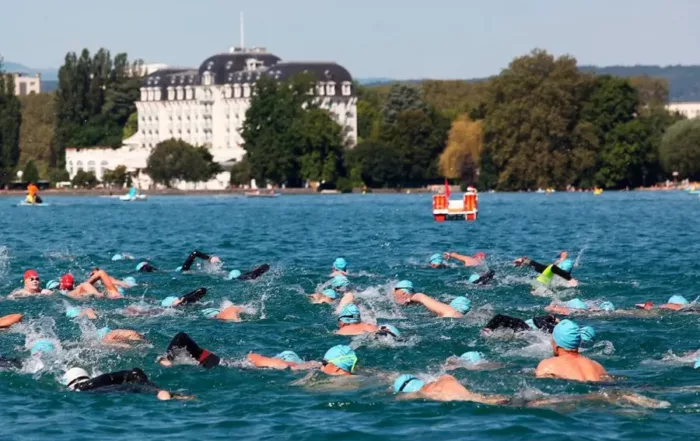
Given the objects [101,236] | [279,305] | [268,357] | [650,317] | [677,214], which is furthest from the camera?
[677,214]

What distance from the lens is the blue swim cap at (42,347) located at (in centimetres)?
2166

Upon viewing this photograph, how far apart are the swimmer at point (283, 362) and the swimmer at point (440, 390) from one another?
7.45 ft

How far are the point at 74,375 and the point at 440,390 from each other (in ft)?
16.4

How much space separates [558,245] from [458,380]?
34.3m

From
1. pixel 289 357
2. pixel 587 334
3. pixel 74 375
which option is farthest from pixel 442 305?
pixel 74 375

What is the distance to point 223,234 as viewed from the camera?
64062 millimetres

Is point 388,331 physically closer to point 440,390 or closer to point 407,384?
point 407,384

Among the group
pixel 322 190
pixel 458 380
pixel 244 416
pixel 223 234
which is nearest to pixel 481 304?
pixel 458 380

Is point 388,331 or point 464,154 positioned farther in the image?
point 464,154

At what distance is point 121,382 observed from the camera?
19516 millimetres

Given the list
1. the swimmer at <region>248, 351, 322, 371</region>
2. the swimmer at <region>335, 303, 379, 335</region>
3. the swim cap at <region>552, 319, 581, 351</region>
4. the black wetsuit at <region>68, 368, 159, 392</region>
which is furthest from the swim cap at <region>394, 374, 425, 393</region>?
the swimmer at <region>335, 303, 379, 335</region>

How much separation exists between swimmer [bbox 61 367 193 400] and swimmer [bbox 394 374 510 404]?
2.81 meters

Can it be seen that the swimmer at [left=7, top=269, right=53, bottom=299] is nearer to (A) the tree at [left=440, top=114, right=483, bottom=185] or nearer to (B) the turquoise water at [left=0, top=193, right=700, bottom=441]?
(B) the turquoise water at [left=0, top=193, right=700, bottom=441]

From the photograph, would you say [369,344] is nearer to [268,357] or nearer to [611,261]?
[268,357]
